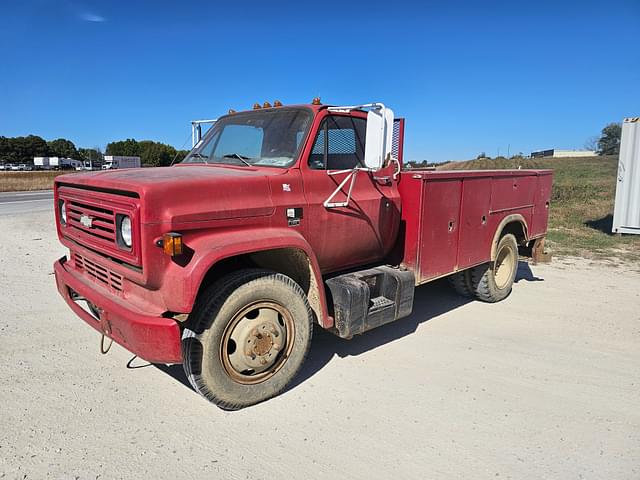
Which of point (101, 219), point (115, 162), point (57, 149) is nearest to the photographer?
point (101, 219)

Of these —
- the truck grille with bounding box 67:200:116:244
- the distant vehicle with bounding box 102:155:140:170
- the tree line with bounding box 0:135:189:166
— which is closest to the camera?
the truck grille with bounding box 67:200:116:244

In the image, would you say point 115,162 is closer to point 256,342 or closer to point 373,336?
point 373,336

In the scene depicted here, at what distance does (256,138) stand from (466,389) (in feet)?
9.15

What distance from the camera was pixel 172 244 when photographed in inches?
113

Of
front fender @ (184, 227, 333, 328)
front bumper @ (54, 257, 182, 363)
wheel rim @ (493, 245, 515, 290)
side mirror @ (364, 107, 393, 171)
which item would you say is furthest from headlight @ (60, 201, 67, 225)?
wheel rim @ (493, 245, 515, 290)

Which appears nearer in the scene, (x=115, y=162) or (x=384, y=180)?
(x=384, y=180)

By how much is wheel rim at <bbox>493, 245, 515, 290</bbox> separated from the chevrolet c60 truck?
1.60 metres

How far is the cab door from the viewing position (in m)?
3.88

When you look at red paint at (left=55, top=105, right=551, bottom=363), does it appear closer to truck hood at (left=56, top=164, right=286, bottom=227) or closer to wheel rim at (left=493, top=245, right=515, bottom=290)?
truck hood at (left=56, top=164, right=286, bottom=227)

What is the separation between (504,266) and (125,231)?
5200mm

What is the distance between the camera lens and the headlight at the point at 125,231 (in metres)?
3.09

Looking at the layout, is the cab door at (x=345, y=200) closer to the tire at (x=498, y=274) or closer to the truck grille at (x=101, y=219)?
the truck grille at (x=101, y=219)

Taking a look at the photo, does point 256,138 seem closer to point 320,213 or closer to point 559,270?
point 320,213

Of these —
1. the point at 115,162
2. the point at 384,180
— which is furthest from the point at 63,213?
the point at 115,162
